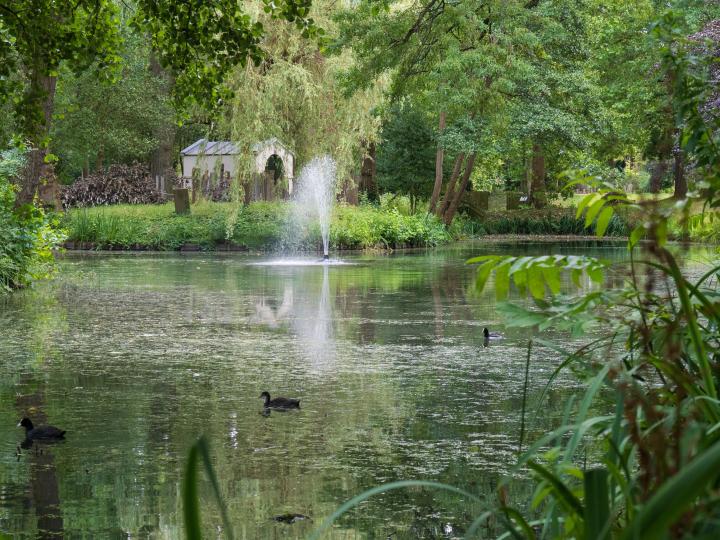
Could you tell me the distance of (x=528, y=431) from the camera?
7.53m

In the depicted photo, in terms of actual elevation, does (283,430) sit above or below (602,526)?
below

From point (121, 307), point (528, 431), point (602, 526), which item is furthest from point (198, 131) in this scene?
point (602, 526)

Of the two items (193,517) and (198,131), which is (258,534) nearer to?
(193,517)

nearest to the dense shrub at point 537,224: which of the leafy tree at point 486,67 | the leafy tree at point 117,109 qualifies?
the leafy tree at point 486,67

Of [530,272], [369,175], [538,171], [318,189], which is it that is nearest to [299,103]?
[318,189]

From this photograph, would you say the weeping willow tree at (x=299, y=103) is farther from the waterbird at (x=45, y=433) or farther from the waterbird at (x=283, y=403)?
the waterbird at (x=45, y=433)

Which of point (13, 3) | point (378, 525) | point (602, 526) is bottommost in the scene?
point (378, 525)

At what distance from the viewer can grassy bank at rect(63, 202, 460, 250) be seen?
34.0 metres

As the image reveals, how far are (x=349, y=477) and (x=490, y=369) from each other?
173 inches

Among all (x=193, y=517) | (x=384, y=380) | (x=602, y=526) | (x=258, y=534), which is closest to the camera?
(x=193, y=517)

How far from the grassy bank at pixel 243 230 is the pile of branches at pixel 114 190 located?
7.11 metres

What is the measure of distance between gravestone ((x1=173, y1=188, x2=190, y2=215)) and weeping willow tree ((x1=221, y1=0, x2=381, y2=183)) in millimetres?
3324

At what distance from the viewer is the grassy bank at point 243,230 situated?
1339 inches

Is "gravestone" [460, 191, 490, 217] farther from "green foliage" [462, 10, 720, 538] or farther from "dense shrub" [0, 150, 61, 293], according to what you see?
"green foliage" [462, 10, 720, 538]
